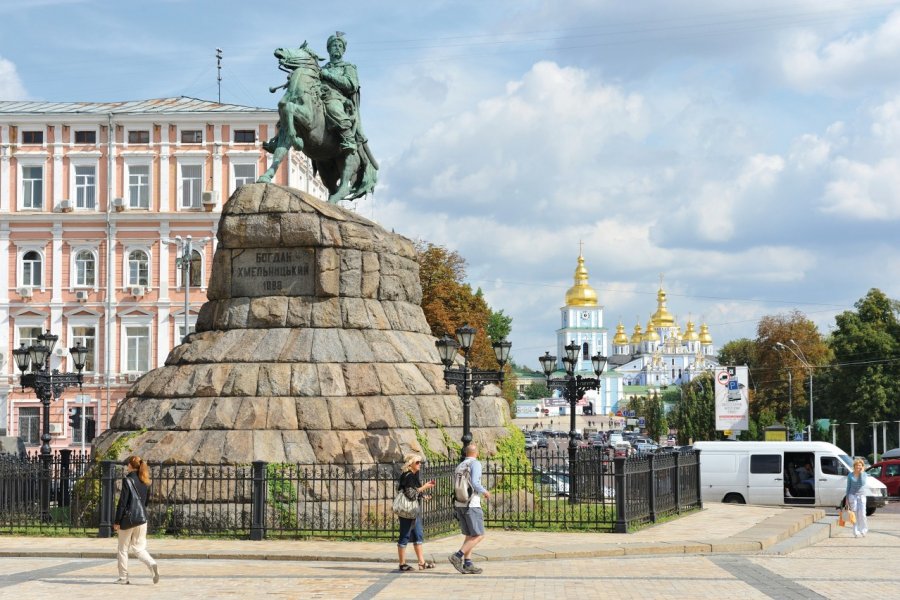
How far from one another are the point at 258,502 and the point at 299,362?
122 inches

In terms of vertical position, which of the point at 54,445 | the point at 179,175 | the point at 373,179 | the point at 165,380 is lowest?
the point at 54,445

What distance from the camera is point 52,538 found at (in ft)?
59.8

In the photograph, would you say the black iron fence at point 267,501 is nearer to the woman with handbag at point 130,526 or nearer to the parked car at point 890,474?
the woman with handbag at point 130,526

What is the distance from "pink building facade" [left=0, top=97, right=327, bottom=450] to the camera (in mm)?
56594

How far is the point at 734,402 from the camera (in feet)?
143

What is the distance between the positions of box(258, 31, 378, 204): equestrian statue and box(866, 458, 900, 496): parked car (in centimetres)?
2134

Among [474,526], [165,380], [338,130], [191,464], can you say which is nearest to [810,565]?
[474,526]

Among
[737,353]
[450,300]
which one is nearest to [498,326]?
[450,300]

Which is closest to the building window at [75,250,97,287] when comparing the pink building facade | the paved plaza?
the pink building facade

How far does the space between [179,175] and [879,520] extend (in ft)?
130

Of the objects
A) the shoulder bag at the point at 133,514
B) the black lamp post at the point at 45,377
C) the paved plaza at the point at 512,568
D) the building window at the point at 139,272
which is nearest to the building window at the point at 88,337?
the building window at the point at 139,272

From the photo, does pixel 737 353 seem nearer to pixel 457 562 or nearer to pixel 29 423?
pixel 29 423

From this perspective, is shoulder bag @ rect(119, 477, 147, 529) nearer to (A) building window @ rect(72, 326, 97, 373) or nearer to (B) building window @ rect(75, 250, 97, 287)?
(A) building window @ rect(72, 326, 97, 373)

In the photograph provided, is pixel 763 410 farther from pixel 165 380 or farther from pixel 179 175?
pixel 165 380
